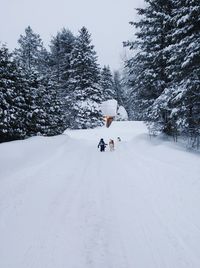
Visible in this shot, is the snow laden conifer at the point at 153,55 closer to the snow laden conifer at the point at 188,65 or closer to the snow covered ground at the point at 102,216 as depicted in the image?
the snow laden conifer at the point at 188,65

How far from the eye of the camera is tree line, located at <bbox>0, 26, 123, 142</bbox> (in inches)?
764

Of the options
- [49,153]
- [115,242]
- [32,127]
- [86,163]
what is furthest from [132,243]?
[32,127]

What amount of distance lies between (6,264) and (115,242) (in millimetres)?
2072

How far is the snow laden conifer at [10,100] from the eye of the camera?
59.5ft

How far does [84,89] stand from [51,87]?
33.0 ft

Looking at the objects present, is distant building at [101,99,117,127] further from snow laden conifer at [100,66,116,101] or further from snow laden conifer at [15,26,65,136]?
snow laden conifer at [15,26,65,136]

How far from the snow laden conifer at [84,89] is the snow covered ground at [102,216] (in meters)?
28.0

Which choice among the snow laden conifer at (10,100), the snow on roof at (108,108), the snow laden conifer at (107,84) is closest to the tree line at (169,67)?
the snow laden conifer at (10,100)

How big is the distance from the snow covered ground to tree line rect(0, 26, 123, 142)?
26.2ft

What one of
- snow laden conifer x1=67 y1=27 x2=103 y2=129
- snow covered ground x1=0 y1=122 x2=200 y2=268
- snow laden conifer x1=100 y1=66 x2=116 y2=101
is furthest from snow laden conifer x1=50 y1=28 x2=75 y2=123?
snow covered ground x1=0 y1=122 x2=200 y2=268

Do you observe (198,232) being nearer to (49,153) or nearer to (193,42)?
(193,42)

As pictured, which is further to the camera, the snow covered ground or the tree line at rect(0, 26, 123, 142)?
the tree line at rect(0, 26, 123, 142)

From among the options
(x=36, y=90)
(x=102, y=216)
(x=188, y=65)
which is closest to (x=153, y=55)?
(x=188, y=65)

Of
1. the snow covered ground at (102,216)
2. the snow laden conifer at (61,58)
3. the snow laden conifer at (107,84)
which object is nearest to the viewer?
the snow covered ground at (102,216)
